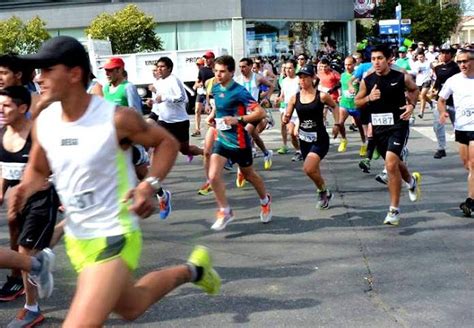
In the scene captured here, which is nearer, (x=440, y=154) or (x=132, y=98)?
(x=132, y=98)

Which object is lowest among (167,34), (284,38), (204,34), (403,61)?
(403,61)

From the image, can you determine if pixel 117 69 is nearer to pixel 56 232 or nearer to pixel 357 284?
pixel 56 232

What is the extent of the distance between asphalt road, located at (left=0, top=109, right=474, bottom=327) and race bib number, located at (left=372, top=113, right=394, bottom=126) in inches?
39.5

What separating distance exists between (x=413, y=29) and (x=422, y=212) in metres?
45.4

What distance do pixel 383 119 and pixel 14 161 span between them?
4033mm

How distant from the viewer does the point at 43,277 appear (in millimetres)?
4551

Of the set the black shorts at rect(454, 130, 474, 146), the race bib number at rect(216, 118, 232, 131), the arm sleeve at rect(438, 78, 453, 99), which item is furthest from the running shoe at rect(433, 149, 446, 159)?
the race bib number at rect(216, 118, 232, 131)

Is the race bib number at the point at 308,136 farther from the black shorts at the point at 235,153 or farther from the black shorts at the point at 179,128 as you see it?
the black shorts at the point at 179,128

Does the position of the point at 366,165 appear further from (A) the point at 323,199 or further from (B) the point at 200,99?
(B) the point at 200,99

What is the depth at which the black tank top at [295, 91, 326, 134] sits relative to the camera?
798 cm

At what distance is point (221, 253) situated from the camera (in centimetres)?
646

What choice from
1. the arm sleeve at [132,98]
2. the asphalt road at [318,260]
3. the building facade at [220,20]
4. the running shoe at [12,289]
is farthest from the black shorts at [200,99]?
the building facade at [220,20]

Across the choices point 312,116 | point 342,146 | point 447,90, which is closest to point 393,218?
point 312,116

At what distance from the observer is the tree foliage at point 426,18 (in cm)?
5100
